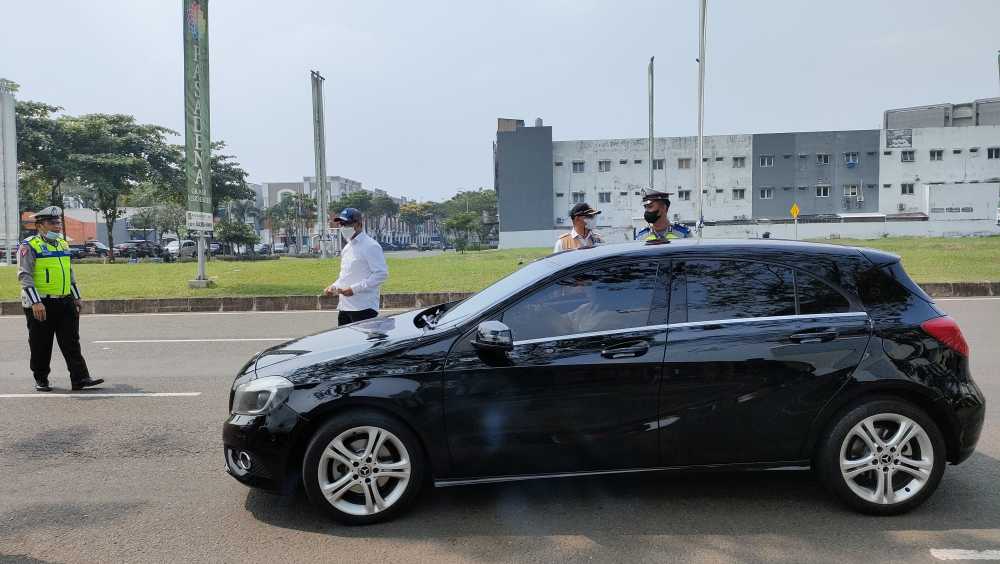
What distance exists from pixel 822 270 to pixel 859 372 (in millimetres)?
584

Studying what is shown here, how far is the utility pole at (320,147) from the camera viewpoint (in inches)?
1470

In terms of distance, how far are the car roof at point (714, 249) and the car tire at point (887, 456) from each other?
0.87 meters

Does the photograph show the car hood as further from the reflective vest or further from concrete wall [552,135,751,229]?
concrete wall [552,135,751,229]

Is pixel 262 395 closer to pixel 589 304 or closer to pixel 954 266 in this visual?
pixel 589 304

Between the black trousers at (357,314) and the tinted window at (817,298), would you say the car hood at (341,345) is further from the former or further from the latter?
the tinted window at (817,298)

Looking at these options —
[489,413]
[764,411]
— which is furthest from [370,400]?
[764,411]

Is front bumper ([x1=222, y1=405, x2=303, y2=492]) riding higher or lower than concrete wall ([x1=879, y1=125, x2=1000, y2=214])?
lower

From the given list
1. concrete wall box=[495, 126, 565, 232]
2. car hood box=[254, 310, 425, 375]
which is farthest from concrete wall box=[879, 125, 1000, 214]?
car hood box=[254, 310, 425, 375]

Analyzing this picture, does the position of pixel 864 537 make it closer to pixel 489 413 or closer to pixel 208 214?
pixel 489 413

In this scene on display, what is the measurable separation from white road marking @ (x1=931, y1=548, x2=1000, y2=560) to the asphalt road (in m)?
0.02

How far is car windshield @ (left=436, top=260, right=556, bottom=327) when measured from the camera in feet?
12.6

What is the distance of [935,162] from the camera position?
63.6 meters

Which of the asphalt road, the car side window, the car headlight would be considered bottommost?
the asphalt road

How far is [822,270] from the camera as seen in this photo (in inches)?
152
